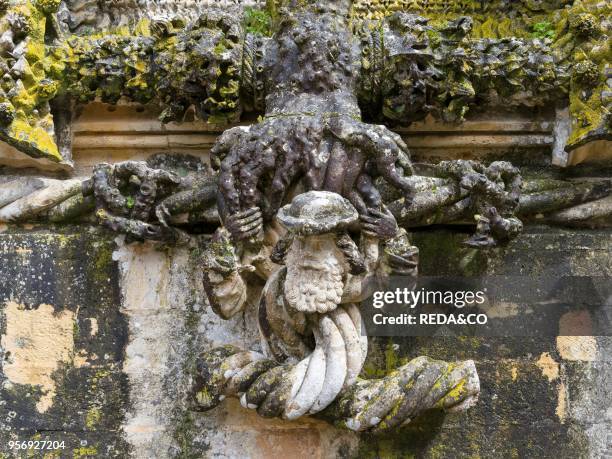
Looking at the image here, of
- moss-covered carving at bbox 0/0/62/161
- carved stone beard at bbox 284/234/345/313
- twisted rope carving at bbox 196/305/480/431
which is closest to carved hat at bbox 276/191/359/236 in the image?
carved stone beard at bbox 284/234/345/313

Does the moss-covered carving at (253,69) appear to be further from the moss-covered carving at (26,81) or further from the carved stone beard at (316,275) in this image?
the carved stone beard at (316,275)

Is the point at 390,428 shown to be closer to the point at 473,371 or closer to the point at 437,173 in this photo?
the point at 473,371

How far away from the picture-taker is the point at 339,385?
3.04 metres

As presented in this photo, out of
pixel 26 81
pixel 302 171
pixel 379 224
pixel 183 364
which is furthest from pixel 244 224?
pixel 26 81

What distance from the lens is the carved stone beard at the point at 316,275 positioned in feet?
9.84

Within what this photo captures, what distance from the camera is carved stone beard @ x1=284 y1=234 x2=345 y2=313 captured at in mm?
3000

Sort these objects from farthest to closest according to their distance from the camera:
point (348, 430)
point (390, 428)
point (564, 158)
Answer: point (564, 158), point (348, 430), point (390, 428)

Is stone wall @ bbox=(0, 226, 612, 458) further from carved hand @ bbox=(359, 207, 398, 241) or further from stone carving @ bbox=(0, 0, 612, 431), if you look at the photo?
carved hand @ bbox=(359, 207, 398, 241)

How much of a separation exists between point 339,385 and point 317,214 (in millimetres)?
676

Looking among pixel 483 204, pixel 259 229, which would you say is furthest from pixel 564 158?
pixel 259 229

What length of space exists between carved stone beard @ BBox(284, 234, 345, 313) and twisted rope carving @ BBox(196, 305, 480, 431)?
0.47 feet

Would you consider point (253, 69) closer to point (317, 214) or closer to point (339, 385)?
point (317, 214)

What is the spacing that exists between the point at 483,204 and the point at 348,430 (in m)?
1.08

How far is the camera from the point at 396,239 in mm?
3121
